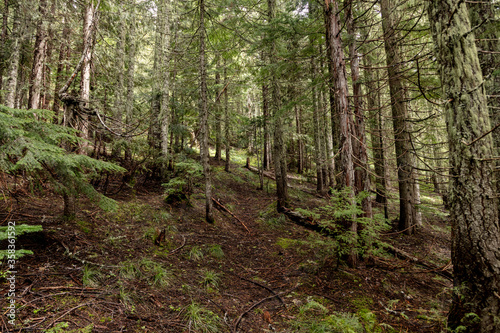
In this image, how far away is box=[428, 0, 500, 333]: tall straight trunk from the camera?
9.74ft

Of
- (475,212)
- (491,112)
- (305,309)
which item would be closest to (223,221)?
(305,309)

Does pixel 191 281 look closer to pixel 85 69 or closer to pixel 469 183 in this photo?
pixel 469 183

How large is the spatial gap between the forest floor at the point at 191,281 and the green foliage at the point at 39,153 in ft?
2.66

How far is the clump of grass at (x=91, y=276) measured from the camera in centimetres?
376

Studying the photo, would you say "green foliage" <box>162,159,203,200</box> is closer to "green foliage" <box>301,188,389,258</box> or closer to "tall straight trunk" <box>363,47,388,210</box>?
"green foliage" <box>301,188,389,258</box>

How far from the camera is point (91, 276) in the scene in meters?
3.96

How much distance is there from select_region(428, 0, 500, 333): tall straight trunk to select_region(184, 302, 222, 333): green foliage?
344 cm

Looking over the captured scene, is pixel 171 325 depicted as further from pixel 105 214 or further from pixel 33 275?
pixel 105 214

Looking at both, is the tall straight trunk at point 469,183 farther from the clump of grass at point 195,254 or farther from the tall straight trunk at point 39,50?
the tall straight trunk at point 39,50

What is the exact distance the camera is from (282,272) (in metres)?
5.88

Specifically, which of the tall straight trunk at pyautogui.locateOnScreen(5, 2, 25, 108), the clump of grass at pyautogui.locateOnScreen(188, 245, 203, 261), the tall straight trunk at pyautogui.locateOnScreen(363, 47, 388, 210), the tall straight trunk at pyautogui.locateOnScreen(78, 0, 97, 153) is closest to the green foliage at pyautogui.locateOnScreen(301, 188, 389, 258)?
the tall straight trunk at pyautogui.locateOnScreen(363, 47, 388, 210)

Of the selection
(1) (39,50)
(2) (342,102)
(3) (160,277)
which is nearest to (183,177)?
(3) (160,277)

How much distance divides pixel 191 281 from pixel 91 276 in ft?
6.12

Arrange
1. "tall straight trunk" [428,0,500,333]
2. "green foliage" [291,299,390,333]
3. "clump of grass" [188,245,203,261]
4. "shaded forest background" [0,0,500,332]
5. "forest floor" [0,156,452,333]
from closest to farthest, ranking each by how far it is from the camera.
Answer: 1. "tall straight trunk" [428,0,500,333]
2. "shaded forest background" [0,0,500,332]
3. "forest floor" [0,156,452,333]
4. "green foliage" [291,299,390,333]
5. "clump of grass" [188,245,203,261]
